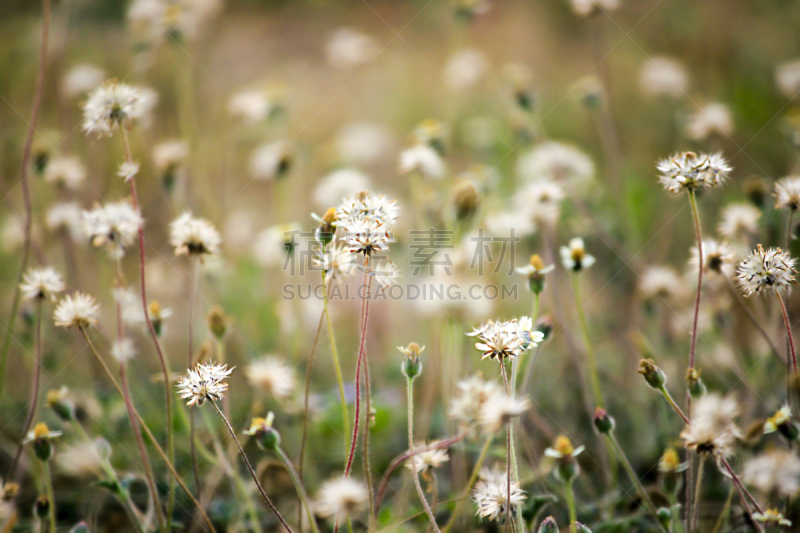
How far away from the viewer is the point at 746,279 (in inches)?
33.0

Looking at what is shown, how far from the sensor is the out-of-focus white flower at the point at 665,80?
199 centimetres

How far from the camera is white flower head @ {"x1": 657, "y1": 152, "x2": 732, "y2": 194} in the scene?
846 millimetres

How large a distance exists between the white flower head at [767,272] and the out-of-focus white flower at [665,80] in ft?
4.58

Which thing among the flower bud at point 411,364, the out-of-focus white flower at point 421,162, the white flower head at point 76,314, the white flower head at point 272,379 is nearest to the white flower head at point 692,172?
the flower bud at point 411,364

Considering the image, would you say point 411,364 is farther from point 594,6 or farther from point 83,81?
point 83,81

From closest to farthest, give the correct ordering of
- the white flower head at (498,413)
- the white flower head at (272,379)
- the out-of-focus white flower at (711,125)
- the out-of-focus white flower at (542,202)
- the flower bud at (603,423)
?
1. the white flower head at (498,413)
2. the flower bud at (603,423)
3. the white flower head at (272,379)
4. the out-of-focus white flower at (542,202)
5. the out-of-focus white flower at (711,125)

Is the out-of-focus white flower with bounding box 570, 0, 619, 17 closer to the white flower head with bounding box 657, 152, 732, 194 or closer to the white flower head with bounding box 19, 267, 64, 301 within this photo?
the white flower head with bounding box 657, 152, 732, 194

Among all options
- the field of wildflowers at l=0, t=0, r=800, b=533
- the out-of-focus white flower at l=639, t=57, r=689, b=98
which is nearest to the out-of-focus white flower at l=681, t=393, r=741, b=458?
the field of wildflowers at l=0, t=0, r=800, b=533

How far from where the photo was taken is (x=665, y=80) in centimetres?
201

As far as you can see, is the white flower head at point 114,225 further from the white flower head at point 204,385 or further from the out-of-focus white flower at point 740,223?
the out-of-focus white flower at point 740,223

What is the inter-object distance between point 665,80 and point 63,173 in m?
2.07

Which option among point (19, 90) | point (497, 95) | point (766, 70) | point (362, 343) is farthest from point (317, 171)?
point (766, 70)

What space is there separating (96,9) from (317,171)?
6.55 feet

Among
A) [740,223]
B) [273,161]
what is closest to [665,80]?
[740,223]
